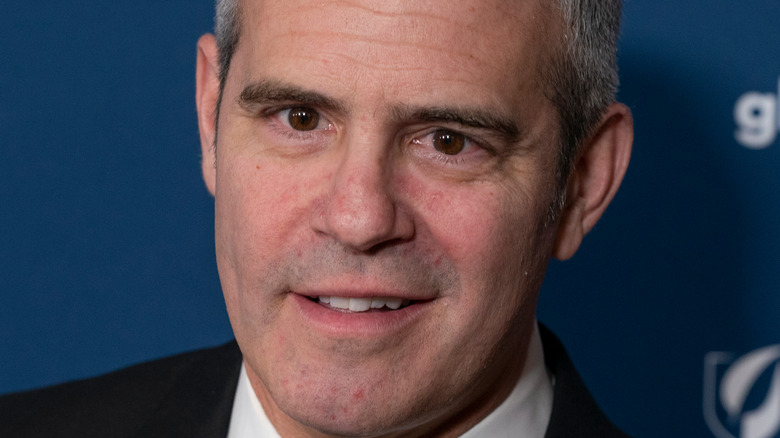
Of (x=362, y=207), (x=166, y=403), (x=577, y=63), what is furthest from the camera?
(x=166, y=403)

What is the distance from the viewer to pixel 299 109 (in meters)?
1.68

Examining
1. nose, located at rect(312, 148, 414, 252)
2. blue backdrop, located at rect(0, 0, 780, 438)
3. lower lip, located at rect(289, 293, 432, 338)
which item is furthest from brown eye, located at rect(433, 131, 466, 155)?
blue backdrop, located at rect(0, 0, 780, 438)

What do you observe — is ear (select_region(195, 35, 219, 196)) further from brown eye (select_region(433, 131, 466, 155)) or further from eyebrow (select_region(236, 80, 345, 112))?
brown eye (select_region(433, 131, 466, 155))

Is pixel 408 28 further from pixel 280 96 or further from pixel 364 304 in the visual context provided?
pixel 364 304

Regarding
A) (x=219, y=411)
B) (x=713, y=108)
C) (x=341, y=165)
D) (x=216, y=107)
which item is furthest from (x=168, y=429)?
(x=713, y=108)

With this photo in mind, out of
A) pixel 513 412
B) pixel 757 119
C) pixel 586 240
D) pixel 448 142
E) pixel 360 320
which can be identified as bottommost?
pixel 586 240

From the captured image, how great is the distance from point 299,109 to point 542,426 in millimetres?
786

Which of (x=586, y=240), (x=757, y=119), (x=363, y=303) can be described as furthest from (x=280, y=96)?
(x=757, y=119)

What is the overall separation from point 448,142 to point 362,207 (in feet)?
0.74

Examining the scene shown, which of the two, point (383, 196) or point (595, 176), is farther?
point (595, 176)

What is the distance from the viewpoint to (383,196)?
155 cm

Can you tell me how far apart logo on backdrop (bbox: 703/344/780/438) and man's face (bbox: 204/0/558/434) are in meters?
1.10

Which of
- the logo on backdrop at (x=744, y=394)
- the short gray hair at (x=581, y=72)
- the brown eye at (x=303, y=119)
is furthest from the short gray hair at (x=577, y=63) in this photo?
the logo on backdrop at (x=744, y=394)

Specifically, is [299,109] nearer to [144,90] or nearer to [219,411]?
[219,411]
